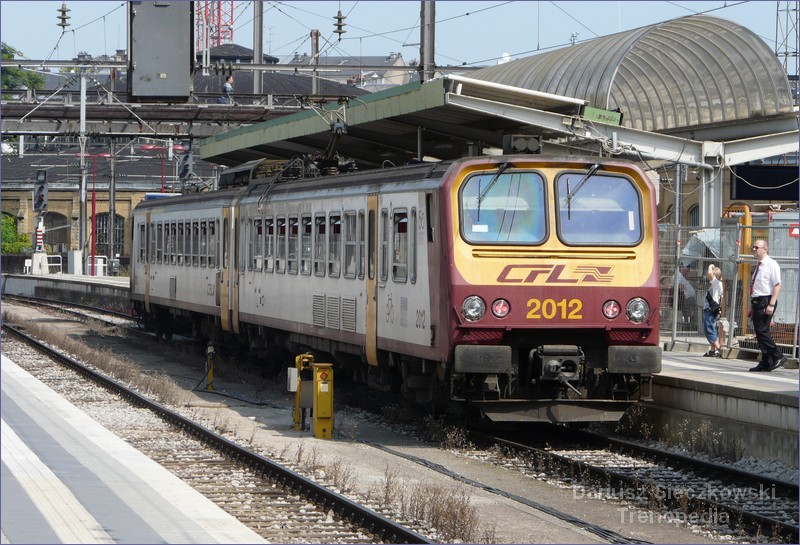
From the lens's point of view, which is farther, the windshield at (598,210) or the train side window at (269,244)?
the train side window at (269,244)

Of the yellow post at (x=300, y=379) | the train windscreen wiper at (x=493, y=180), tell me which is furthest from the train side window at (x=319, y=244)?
the train windscreen wiper at (x=493, y=180)

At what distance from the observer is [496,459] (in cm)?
1320

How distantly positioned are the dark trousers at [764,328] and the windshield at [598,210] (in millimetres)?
2831

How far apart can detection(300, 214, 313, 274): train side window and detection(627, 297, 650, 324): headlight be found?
5590 millimetres

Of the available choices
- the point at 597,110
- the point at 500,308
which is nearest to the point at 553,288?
the point at 500,308

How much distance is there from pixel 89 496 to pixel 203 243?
15.6m

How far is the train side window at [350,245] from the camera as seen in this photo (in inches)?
630

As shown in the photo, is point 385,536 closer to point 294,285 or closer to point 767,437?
point 767,437

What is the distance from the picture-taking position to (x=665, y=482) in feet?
38.4

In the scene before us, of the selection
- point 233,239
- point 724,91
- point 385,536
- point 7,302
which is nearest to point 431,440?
point 385,536

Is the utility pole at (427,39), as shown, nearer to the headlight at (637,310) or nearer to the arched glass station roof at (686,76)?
the arched glass station roof at (686,76)

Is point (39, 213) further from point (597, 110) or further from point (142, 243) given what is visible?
point (597, 110)

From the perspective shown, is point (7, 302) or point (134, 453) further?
point (7, 302)

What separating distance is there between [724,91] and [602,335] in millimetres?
16554
